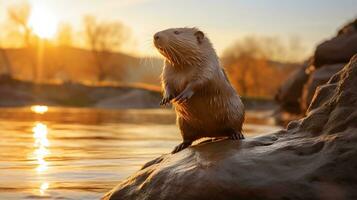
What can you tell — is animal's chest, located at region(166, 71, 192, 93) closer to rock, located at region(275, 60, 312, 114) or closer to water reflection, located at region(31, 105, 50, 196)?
water reflection, located at region(31, 105, 50, 196)

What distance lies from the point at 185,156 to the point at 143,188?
60 centimetres

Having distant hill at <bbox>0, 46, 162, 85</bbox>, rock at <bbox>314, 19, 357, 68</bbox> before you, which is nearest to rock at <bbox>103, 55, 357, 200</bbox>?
rock at <bbox>314, 19, 357, 68</bbox>

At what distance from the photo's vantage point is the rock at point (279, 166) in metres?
5.65

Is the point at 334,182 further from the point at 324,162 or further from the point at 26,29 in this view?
the point at 26,29

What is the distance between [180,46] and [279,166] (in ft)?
8.13

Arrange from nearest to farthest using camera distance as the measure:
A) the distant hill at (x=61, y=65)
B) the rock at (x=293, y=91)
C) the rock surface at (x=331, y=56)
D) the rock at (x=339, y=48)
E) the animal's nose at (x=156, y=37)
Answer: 1. the animal's nose at (x=156, y=37)
2. the rock at (x=339, y=48)
3. the rock surface at (x=331, y=56)
4. the rock at (x=293, y=91)
5. the distant hill at (x=61, y=65)

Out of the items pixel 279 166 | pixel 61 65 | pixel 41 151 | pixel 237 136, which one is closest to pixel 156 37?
pixel 237 136

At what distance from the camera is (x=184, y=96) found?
23.9 ft

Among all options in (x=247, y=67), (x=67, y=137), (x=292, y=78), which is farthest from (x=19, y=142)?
(x=247, y=67)

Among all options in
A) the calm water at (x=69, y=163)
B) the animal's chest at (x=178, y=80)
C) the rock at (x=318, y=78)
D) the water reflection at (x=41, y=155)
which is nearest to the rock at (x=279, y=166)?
the animal's chest at (x=178, y=80)

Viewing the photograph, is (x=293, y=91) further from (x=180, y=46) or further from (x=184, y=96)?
(x=184, y=96)

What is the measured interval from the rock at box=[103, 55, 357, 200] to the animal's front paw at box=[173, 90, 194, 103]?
0.56m

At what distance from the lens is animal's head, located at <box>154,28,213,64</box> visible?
7855 mm

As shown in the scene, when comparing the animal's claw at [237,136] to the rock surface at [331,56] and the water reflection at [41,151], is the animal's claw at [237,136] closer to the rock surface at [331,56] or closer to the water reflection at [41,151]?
the water reflection at [41,151]
